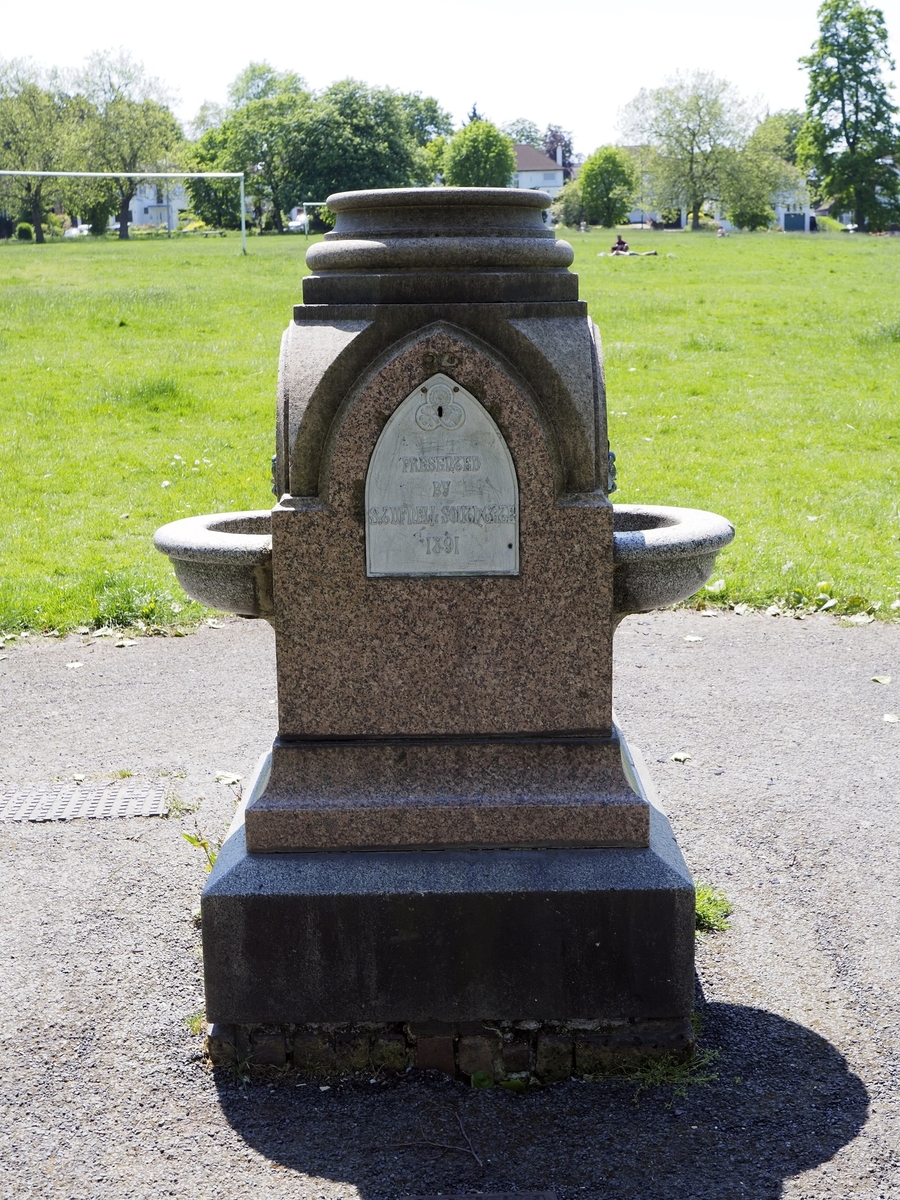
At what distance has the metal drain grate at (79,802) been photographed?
193 inches

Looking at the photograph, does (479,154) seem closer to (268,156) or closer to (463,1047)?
(268,156)

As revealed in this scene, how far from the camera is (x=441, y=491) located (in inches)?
130

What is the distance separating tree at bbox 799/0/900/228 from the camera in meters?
62.7

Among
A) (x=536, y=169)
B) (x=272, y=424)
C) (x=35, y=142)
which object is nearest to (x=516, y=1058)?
(x=272, y=424)

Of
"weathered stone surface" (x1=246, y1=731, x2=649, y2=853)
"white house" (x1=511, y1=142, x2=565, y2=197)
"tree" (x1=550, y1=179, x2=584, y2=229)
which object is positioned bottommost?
"weathered stone surface" (x1=246, y1=731, x2=649, y2=853)

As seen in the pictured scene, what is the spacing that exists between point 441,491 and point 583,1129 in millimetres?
1618

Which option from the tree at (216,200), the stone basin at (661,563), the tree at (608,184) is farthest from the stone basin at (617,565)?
the tree at (608,184)

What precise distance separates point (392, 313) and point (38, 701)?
366 cm

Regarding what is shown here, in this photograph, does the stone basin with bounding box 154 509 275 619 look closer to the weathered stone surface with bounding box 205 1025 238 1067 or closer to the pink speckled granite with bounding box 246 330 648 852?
the pink speckled granite with bounding box 246 330 648 852

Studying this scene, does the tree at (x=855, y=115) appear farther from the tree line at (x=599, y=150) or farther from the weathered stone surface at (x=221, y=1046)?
the weathered stone surface at (x=221, y=1046)

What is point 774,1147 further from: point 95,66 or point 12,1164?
point 95,66

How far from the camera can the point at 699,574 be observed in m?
3.57

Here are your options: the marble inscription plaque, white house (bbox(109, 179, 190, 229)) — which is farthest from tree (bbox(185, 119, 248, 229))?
the marble inscription plaque

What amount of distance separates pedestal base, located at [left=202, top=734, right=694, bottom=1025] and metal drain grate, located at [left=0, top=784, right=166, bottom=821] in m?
1.72
